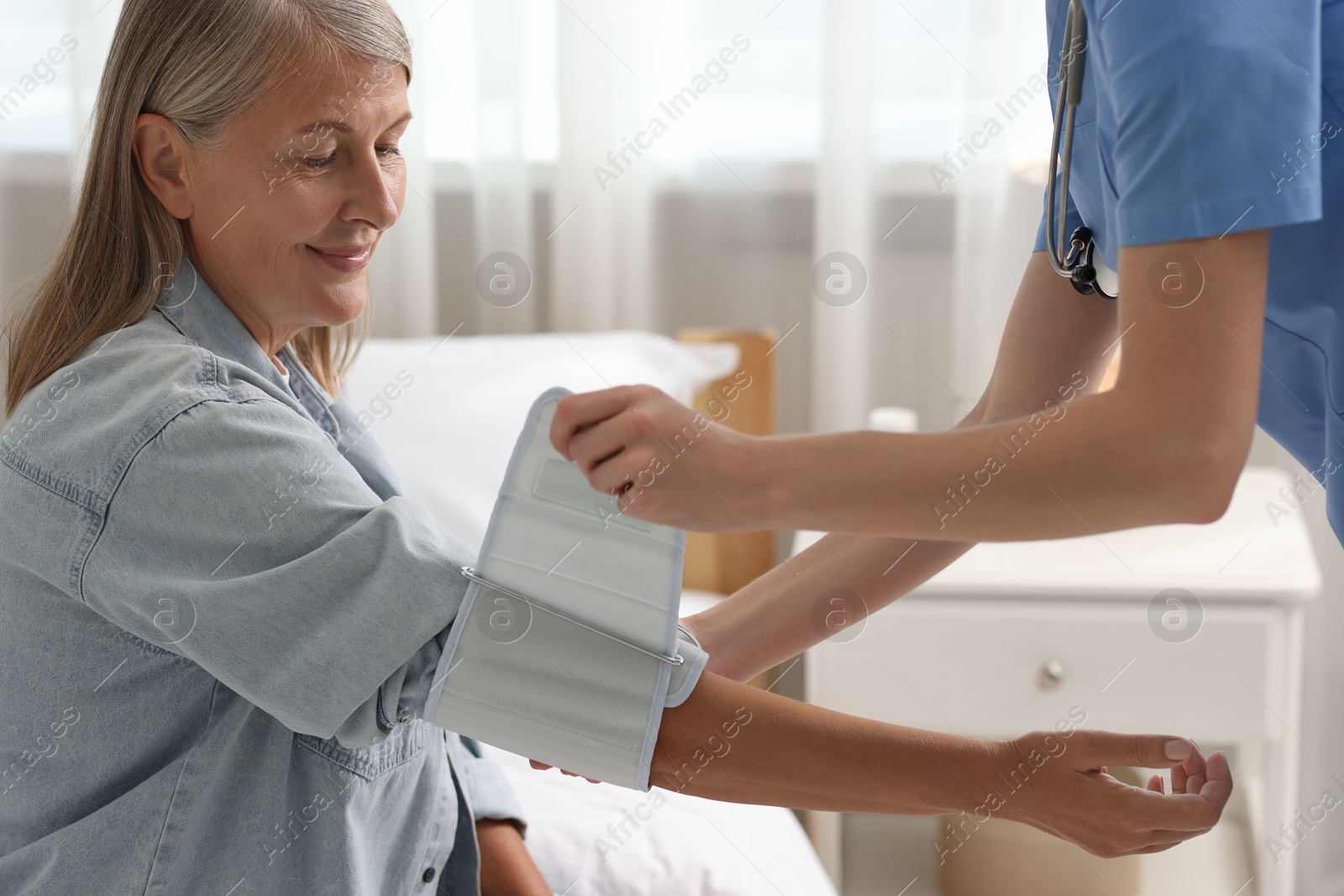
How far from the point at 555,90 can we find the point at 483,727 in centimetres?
142

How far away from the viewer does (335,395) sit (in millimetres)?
1048

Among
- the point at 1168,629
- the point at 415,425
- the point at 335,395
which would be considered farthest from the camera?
the point at 415,425

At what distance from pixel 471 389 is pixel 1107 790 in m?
1.08

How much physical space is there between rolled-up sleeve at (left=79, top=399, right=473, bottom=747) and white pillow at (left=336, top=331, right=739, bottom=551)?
0.71m

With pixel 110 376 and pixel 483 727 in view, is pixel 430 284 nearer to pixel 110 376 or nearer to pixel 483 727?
pixel 110 376

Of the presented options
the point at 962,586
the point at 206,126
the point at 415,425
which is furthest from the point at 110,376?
the point at 962,586

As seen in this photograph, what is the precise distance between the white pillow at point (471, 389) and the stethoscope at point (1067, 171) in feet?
2.63

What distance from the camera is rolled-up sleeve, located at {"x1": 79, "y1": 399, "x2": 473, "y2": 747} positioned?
2.13 feet

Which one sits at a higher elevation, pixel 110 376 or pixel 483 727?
pixel 110 376

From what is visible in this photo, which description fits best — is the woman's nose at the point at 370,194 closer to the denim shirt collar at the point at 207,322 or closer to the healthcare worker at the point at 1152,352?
the denim shirt collar at the point at 207,322

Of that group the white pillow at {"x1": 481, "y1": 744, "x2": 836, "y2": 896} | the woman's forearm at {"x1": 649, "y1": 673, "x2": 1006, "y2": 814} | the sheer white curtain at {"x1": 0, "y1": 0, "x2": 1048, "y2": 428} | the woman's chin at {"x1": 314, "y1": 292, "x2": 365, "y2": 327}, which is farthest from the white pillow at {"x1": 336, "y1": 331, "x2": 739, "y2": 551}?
the woman's forearm at {"x1": 649, "y1": 673, "x2": 1006, "y2": 814}

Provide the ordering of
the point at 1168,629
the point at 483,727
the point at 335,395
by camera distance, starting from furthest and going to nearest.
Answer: the point at 1168,629
the point at 335,395
the point at 483,727

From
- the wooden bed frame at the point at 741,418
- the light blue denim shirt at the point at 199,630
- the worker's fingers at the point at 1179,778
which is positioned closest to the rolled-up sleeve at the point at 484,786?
the light blue denim shirt at the point at 199,630

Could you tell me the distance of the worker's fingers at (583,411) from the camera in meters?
0.59
